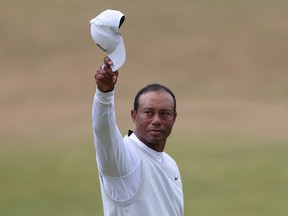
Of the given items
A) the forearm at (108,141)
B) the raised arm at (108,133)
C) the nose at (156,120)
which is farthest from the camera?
the nose at (156,120)

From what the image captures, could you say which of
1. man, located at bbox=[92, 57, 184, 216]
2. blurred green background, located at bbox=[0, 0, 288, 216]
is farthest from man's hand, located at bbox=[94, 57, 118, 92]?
blurred green background, located at bbox=[0, 0, 288, 216]

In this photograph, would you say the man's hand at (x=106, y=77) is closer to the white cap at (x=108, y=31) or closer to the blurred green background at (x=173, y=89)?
the white cap at (x=108, y=31)

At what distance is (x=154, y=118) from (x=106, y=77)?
2.42ft

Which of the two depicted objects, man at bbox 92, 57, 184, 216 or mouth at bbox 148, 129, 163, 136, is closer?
man at bbox 92, 57, 184, 216

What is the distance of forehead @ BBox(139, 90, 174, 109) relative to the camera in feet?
16.7

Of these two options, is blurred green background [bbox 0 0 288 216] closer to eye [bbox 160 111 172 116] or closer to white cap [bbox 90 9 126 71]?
eye [bbox 160 111 172 116]

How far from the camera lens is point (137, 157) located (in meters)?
4.89

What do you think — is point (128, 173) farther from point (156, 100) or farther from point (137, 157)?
point (156, 100)

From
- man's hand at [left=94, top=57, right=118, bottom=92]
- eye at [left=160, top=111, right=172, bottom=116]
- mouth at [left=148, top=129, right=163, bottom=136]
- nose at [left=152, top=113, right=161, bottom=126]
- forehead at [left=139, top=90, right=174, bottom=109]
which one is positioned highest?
forehead at [left=139, top=90, right=174, bottom=109]

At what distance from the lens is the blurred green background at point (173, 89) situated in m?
14.9

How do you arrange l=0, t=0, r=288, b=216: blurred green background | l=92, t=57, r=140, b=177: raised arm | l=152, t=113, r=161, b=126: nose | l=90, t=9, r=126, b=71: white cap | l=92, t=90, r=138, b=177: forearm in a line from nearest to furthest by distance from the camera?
l=90, t=9, r=126, b=71: white cap → l=92, t=57, r=140, b=177: raised arm → l=92, t=90, r=138, b=177: forearm → l=152, t=113, r=161, b=126: nose → l=0, t=0, r=288, b=216: blurred green background

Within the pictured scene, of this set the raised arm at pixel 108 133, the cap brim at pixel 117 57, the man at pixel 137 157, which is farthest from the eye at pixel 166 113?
the cap brim at pixel 117 57
